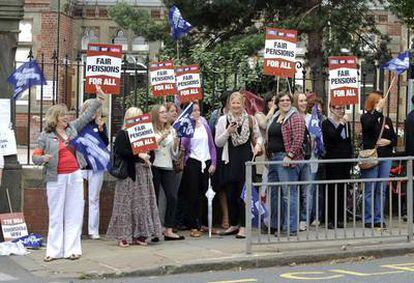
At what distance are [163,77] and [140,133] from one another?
5.46 ft

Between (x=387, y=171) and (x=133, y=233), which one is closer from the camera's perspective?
(x=133, y=233)

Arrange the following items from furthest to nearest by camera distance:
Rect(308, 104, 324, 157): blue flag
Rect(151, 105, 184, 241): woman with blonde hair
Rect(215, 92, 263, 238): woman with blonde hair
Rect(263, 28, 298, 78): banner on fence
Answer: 1. Rect(263, 28, 298, 78): banner on fence
2. Rect(308, 104, 324, 157): blue flag
3. Rect(215, 92, 263, 238): woman with blonde hair
4. Rect(151, 105, 184, 241): woman with blonde hair

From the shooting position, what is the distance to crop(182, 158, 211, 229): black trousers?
10.8 metres

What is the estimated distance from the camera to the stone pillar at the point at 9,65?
1062 centimetres

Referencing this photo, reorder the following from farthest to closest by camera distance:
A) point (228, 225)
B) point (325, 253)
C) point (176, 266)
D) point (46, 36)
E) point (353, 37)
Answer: point (46, 36) < point (353, 37) < point (228, 225) < point (325, 253) < point (176, 266)

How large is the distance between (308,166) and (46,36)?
1976 cm

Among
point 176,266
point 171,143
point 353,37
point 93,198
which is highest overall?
point 353,37

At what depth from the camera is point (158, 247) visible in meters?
10.0

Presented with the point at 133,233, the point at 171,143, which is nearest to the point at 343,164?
the point at 171,143

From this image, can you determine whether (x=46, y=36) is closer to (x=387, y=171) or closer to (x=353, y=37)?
(x=353, y=37)

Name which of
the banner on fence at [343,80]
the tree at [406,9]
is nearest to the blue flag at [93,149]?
the banner on fence at [343,80]

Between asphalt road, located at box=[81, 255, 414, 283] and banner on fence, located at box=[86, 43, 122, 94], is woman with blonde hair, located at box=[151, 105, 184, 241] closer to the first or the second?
banner on fence, located at box=[86, 43, 122, 94]

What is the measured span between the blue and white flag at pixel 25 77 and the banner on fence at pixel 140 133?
1.72m

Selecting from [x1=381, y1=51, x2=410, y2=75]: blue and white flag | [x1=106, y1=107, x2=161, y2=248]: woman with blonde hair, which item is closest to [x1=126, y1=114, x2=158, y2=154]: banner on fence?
[x1=106, y1=107, x2=161, y2=248]: woman with blonde hair
